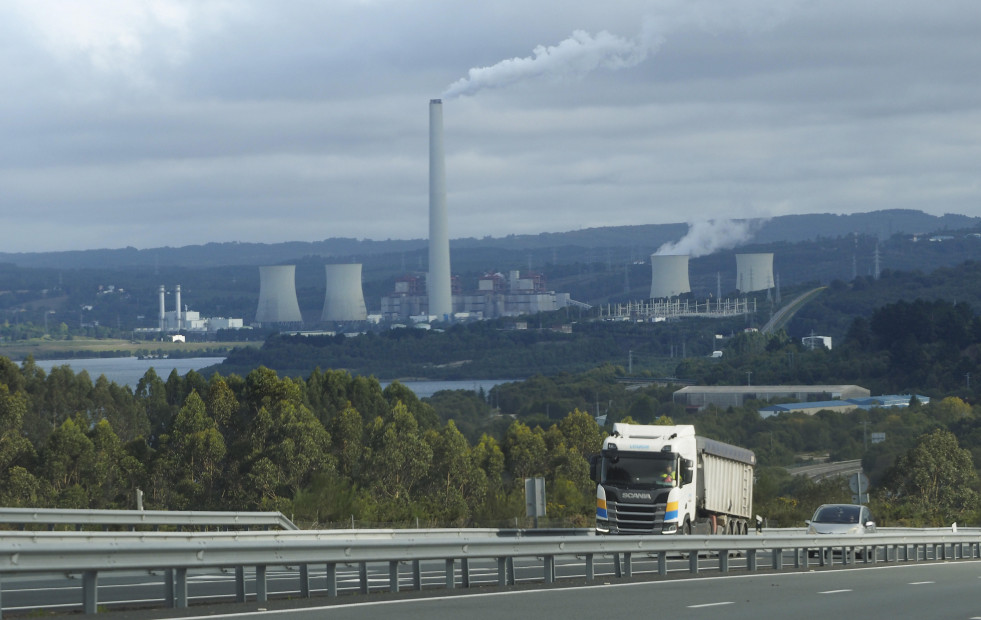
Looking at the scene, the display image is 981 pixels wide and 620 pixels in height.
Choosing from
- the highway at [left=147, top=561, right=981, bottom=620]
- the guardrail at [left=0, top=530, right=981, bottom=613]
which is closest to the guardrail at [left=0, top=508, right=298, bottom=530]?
the guardrail at [left=0, top=530, right=981, bottom=613]

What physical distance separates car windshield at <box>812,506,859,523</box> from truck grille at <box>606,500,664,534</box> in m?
3.98

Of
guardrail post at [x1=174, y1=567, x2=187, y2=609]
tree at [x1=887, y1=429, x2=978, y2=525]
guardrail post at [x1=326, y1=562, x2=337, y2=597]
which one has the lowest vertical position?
tree at [x1=887, y1=429, x2=978, y2=525]

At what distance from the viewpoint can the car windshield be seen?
110 ft

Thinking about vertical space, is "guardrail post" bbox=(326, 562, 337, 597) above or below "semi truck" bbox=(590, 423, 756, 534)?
above

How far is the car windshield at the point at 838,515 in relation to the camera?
110ft

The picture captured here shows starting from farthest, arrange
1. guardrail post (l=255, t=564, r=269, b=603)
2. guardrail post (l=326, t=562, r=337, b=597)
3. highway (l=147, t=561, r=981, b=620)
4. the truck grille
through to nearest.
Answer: the truck grille, guardrail post (l=326, t=562, r=337, b=597), highway (l=147, t=561, r=981, b=620), guardrail post (l=255, t=564, r=269, b=603)

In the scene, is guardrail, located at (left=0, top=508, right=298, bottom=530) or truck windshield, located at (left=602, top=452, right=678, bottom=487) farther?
truck windshield, located at (left=602, top=452, right=678, bottom=487)

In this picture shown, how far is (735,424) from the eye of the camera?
167 m

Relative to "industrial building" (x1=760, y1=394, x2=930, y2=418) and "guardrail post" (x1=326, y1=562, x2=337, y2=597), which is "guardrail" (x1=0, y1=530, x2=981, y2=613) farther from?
"industrial building" (x1=760, y1=394, x2=930, y2=418)

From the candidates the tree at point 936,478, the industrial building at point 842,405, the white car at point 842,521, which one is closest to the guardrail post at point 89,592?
the white car at point 842,521

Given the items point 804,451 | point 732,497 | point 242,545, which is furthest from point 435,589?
point 804,451

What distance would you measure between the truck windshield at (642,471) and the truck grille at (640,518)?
504 mm

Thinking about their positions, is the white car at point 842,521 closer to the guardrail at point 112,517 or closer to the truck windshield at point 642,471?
the truck windshield at point 642,471

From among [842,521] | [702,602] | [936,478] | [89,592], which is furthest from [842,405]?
[89,592]
